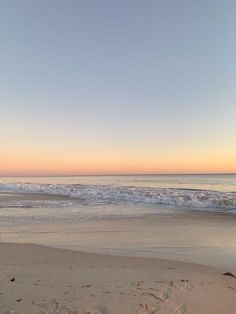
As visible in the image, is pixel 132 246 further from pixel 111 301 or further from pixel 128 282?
pixel 111 301

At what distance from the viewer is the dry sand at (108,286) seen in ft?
13.6

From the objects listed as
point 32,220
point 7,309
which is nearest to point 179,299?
point 7,309

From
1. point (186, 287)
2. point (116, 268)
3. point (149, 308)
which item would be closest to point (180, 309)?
point (149, 308)

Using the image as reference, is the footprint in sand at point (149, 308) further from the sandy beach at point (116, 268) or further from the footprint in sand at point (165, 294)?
the footprint in sand at point (165, 294)

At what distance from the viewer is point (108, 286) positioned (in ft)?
16.0

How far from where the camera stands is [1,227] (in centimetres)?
1091

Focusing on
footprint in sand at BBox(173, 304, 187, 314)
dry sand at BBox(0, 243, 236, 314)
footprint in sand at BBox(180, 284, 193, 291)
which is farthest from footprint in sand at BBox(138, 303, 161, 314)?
footprint in sand at BBox(180, 284, 193, 291)

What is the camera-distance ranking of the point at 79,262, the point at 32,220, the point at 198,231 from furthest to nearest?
the point at 32,220, the point at 198,231, the point at 79,262

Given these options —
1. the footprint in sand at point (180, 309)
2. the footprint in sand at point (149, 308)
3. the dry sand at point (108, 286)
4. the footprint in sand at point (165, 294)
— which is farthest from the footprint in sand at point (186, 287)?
the footprint in sand at point (149, 308)

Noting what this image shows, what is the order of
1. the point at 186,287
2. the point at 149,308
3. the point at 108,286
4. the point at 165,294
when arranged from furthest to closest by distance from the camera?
the point at 186,287 < the point at 108,286 < the point at 165,294 < the point at 149,308

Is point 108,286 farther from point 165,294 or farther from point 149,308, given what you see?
point 149,308

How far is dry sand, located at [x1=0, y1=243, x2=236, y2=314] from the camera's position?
4.14 metres

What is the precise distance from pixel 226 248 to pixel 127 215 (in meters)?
6.71

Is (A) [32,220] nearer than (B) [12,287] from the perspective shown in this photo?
No
